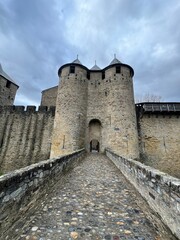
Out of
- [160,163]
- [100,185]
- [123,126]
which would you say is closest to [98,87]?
[123,126]

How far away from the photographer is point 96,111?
1382 cm

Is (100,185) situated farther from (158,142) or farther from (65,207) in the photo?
(158,142)

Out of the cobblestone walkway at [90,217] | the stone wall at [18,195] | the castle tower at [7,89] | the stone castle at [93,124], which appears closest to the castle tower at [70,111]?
the stone castle at [93,124]

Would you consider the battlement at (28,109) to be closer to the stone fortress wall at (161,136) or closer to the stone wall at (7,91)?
the stone wall at (7,91)

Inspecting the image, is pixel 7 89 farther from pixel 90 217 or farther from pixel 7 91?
pixel 90 217

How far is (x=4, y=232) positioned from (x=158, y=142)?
14174 millimetres

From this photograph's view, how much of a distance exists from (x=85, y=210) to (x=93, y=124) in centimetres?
1171

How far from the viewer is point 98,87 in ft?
48.4

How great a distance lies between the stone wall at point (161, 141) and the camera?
502 inches

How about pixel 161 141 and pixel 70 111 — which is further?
pixel 161 141

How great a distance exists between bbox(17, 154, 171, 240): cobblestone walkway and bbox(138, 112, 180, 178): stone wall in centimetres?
1110

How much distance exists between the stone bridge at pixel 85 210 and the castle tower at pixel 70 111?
899 cm

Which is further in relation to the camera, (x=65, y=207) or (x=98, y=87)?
(x=98, y=87)

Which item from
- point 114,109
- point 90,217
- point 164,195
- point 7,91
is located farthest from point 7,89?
point 164,195
